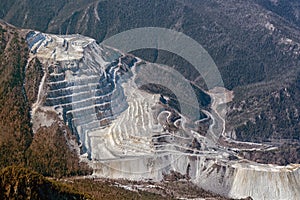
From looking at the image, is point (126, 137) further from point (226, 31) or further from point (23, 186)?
point (226, 31)

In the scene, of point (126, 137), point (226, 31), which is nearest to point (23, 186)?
point (126, 137)

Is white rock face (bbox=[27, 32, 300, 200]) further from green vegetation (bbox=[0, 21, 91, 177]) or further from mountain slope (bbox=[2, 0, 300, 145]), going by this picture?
mountain slope (bbox=[2, 0, 300, 145])

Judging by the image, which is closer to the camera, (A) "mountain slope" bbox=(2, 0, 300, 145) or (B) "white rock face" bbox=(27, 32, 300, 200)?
(B) "white rock face" bbox=(27, 32, 300, 200)

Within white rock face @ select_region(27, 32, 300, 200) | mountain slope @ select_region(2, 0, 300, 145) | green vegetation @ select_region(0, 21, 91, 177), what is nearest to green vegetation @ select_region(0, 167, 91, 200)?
green vegetation @ select_region(0, 21, 91, 177)

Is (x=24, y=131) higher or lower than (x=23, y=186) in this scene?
higher

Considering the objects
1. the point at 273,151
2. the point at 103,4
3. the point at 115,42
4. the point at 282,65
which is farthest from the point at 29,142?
the point at 103,4

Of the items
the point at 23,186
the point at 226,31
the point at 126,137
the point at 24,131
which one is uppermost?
the point at 226,31

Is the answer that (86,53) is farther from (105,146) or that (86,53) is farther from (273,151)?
(273,151)

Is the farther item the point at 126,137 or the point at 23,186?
the point at 126,137

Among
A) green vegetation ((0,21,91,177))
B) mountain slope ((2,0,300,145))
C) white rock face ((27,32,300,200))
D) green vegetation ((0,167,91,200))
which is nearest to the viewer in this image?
green vegetation ((0,167,91,200))
